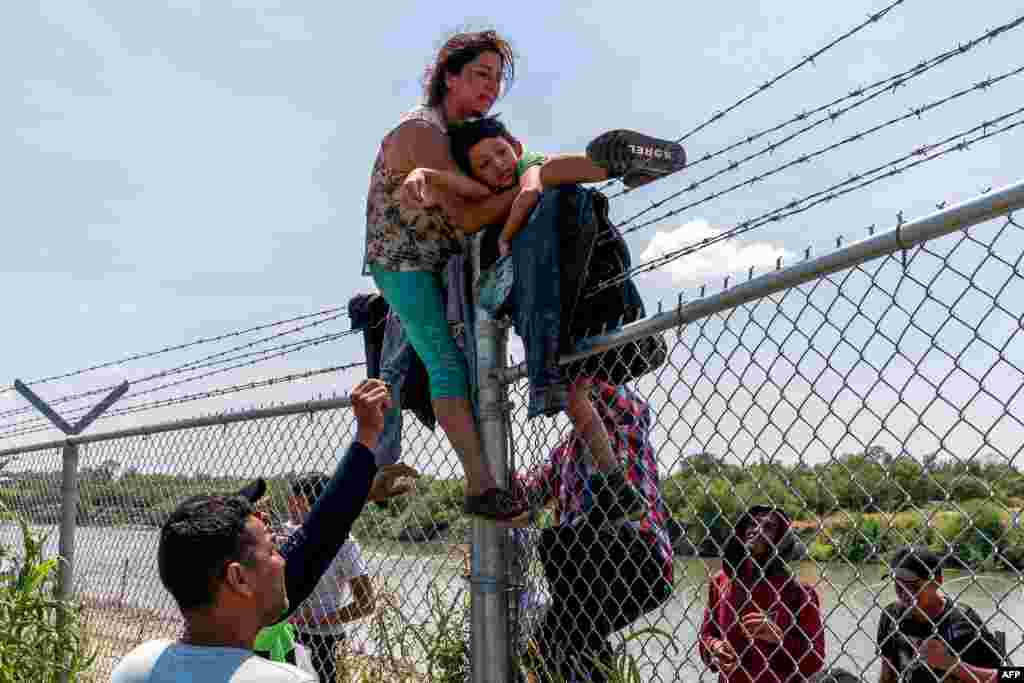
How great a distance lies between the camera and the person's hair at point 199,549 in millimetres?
1988

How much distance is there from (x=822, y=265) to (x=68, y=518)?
4.89 meters

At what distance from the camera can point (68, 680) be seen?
468cm

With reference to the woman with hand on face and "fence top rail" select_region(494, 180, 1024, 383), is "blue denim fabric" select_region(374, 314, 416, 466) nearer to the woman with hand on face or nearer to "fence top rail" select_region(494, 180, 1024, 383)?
"fence top rail" select_region(494, 180, 1024, 383)

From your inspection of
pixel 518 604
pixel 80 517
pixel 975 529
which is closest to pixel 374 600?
pixel 518 604

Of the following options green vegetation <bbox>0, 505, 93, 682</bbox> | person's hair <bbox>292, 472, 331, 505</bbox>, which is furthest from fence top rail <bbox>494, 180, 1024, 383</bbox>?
green vegetation <bbox>0, 505, 93, 682</bbox>

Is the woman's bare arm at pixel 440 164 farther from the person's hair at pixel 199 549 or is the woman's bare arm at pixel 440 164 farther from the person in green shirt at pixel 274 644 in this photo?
the person in green shirt at pixel 274 644

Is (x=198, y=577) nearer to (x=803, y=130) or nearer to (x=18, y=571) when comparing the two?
(x=803, y=130)

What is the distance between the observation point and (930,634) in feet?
7.39

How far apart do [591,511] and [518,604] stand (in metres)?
0.41

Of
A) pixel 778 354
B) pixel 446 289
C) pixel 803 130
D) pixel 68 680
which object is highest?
pixel 803 130

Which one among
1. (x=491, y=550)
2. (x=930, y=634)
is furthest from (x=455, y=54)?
(x=930, y=634)

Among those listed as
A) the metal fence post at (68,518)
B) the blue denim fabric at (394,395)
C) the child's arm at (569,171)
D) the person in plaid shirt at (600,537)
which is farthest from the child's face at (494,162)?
the metal fence post at (68,518)

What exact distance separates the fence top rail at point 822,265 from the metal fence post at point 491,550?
1.05 feet

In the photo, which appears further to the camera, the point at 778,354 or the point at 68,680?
the point at 68,680
